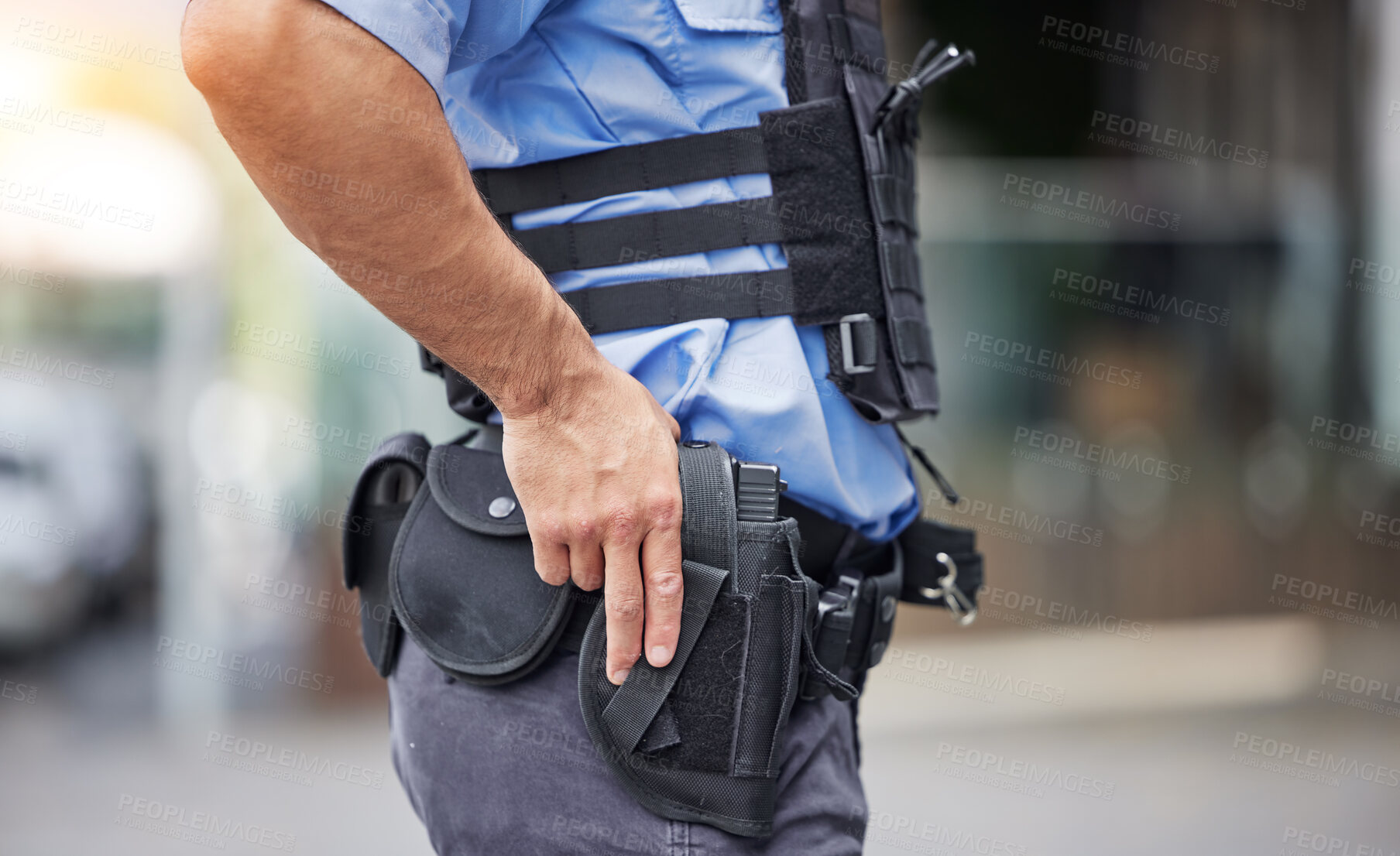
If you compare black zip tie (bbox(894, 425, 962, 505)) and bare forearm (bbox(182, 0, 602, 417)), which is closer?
bare forearm (bbox(182, 0, 602, 417))

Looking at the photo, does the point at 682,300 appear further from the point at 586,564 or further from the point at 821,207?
the point at 586,564

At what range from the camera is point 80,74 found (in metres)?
4.65

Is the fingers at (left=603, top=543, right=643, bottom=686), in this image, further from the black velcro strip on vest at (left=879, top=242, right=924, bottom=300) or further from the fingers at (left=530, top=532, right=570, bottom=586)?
the black velcro strip on vest at (left=879, top=242, right=924, bottom=300)

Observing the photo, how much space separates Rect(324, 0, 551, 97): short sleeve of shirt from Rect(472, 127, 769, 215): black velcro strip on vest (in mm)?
136

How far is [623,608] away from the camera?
36.2 inches

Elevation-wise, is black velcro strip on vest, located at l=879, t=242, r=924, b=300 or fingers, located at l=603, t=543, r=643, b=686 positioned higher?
black velcro strip on vest, located at l=879, t=242, r=924, b=300

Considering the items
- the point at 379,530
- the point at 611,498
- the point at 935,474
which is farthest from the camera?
the point at 935,474

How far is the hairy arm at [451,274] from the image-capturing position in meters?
0.78

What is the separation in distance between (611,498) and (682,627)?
5.8 inches

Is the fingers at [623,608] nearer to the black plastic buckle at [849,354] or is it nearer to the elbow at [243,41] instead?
the black plastic buckle at [849,354]

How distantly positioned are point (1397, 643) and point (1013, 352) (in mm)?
2362

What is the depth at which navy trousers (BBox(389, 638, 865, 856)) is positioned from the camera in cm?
96

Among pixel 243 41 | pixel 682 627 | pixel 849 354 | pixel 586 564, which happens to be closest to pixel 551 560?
pixel 586 564

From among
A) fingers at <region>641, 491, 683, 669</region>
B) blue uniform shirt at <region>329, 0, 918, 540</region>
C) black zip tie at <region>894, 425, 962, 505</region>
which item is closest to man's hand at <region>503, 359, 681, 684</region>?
fingers at <region>641, 491, 683, 669</region>
